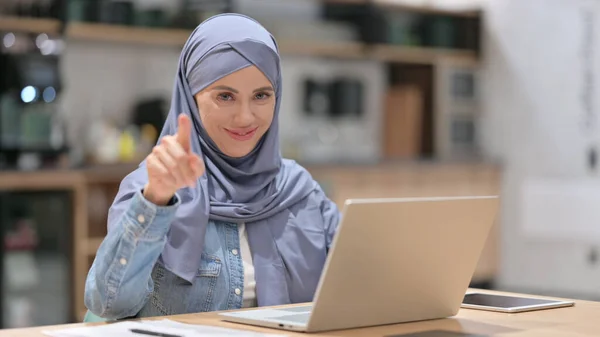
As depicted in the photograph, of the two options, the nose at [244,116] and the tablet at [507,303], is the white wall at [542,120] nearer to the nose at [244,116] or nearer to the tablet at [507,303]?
the tablet at [507,303]

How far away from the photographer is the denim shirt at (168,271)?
5.71 feet

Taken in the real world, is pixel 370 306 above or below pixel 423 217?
below

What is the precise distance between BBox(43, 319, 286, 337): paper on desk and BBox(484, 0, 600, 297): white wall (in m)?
5.93

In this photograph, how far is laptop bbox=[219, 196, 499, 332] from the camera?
5.10 ft

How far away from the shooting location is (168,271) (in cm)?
199

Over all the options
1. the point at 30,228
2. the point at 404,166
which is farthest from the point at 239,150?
the point at 404,166

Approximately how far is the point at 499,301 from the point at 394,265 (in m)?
0.48

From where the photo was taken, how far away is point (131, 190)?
198cm

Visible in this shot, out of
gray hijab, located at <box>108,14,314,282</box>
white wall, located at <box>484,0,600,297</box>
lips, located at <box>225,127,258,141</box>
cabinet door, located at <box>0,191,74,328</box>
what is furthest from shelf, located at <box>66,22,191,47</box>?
lips, located at <box>225,127,258,141</box>

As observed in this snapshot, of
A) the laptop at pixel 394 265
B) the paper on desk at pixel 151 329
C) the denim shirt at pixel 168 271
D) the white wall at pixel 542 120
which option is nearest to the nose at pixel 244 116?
the denim shirt at pixel 168 271

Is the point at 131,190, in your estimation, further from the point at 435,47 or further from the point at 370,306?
the point at 435,47

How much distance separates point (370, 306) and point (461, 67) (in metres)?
6.06

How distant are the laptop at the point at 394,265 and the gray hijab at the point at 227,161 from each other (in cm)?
30

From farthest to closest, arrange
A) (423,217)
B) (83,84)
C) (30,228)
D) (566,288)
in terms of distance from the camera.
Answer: (566,288) → (83,84) → (30,228) → (423,217)
